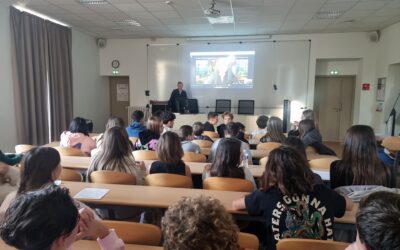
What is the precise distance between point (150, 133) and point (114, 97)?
20.5 ft

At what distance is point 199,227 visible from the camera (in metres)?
0.84

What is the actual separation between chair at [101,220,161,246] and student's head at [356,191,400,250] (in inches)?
35.4

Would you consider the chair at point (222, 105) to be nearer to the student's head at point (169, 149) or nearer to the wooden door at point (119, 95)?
the wooden door at point (119, 95)

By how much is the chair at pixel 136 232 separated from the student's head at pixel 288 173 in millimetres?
701

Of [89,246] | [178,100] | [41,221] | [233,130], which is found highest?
[178,100]

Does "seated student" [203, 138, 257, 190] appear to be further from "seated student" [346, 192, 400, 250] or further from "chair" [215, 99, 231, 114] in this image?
"chair" [215, 99, 231, 114]

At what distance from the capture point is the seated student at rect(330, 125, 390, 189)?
7.09 feet

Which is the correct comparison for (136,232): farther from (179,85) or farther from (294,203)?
(179,85)

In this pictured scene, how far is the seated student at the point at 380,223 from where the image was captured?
90cm

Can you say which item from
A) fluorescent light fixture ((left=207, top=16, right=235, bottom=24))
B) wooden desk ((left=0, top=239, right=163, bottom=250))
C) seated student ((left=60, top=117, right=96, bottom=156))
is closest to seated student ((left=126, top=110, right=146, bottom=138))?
seated student ((left=60, top=117, right=96, bottom=156))

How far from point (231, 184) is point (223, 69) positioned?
671 cm

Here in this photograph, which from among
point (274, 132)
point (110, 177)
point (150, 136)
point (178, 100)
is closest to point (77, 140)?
point (150, 136)

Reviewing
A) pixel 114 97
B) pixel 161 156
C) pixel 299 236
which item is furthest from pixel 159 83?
pixel 299 236

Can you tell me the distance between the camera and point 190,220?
2.77 ft
